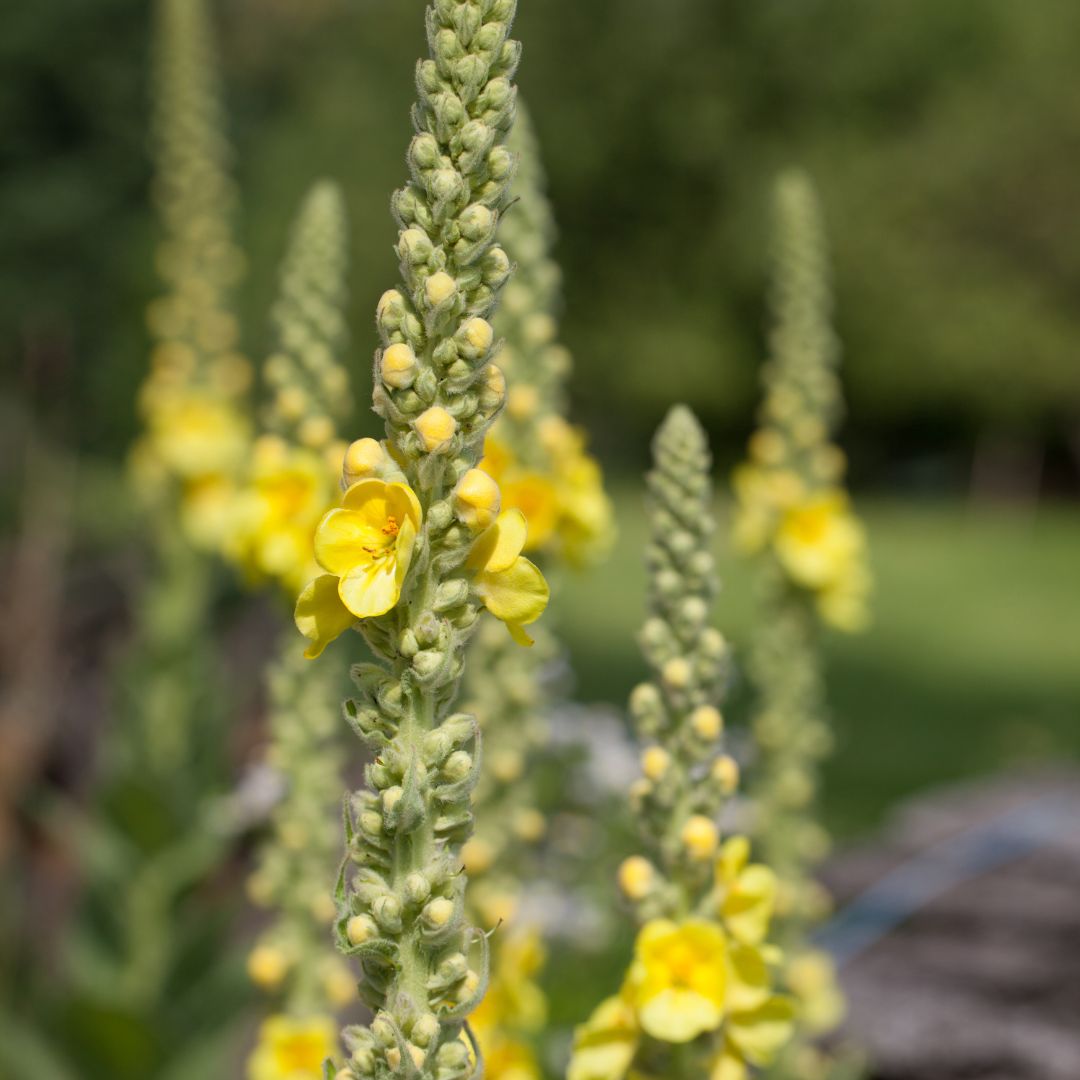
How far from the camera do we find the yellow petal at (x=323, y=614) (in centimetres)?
117

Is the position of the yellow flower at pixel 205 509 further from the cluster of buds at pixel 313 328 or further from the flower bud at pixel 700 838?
the flower bud at pixel 700 838

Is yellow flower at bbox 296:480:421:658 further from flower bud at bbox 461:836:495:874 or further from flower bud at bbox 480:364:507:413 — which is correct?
flower bud at bbox 461:836:495:874

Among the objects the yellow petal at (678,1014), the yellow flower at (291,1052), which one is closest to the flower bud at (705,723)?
the yellow petal at (678,1014)

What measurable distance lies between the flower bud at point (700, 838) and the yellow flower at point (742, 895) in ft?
0.20

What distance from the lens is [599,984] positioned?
3104 millimetres

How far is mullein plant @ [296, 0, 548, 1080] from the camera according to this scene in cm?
111

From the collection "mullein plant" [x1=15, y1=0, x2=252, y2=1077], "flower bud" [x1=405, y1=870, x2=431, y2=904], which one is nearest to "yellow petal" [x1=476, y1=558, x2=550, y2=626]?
"flower bud" [x1=405, y1=870, x2=431, y2=904]

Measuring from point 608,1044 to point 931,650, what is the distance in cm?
1308

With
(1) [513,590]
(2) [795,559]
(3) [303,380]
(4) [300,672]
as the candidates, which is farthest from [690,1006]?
(2) [795,559]

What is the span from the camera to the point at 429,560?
3.72ft

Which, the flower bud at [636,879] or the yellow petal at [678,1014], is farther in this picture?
the flower bud at [636,879]

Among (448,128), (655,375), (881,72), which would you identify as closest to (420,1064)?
(448,128)

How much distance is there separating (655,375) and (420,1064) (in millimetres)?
24071

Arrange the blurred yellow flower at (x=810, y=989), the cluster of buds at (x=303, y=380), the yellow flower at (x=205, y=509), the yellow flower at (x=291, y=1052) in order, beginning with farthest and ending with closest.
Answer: the yellow flower at (x=205, y=509), the blurred yellow flower at (x=810, y=989), the cluster of buds at (x=303, y=380), the yellow flower at (x=291, y=1052)
